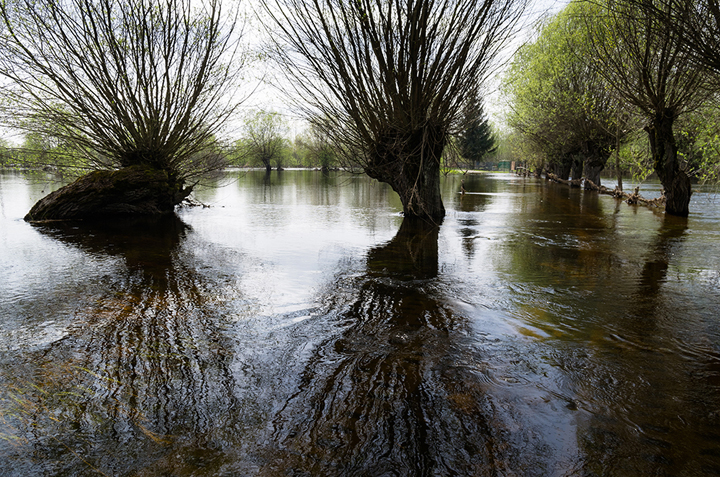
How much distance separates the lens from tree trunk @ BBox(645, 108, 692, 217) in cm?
1152

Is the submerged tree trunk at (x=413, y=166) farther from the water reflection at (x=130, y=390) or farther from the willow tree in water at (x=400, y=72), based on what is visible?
the water reflection at (x=130, y=390)

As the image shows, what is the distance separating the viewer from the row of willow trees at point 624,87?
8203mm

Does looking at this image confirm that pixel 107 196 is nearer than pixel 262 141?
Yes

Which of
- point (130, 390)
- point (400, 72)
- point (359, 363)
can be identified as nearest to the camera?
point (130, 390)

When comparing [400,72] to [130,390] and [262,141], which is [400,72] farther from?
[262,141]

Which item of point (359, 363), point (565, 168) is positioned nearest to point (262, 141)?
point (565, 168)

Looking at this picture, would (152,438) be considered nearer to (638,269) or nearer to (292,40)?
(638,269)

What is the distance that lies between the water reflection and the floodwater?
0.6 inches

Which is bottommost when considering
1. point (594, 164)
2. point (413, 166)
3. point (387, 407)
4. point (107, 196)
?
point (387, 407)

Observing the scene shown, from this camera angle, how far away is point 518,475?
227 centimetres

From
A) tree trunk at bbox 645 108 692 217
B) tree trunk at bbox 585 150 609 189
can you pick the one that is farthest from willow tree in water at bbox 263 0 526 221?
tree trunk at bbox 585 150 609 189

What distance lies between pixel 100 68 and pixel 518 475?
1371cm

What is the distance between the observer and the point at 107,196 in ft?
38.5

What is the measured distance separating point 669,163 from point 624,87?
102 inches
